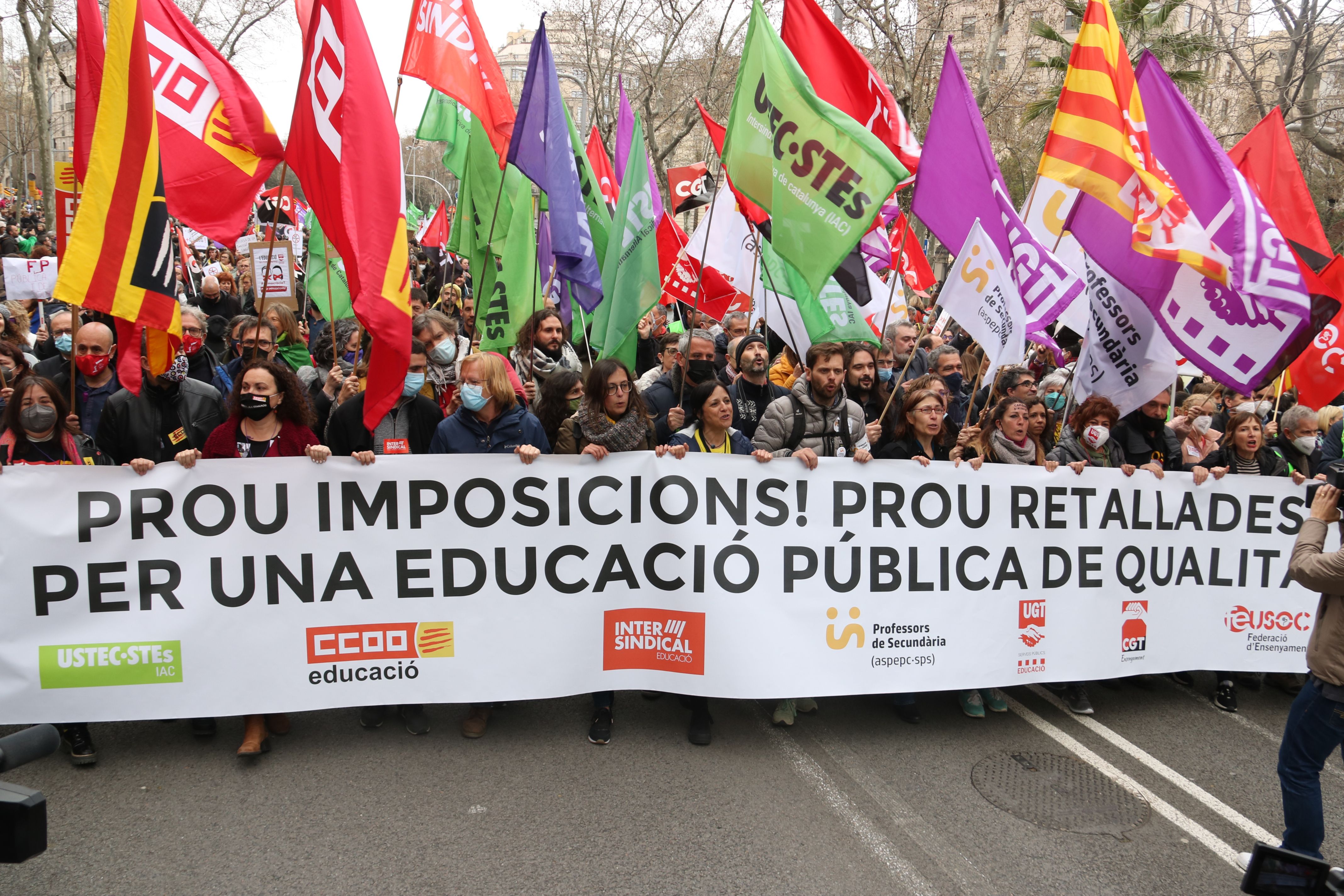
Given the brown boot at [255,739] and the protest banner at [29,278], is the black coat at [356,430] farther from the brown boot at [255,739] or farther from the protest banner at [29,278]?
the protest banner at [29,278]

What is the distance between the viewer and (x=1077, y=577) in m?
5.18

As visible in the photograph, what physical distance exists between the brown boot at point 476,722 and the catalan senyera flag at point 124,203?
2.25 metres

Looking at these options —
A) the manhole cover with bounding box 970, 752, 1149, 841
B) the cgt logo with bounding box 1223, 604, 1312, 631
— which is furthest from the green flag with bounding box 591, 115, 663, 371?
the cgt logo with bounding box 1223, 604, 1312, 631

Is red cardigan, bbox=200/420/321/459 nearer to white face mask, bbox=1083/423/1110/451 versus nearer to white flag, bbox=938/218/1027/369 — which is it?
white flag, bbox=938/218/1027/369

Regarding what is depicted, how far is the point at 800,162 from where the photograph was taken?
5.24m

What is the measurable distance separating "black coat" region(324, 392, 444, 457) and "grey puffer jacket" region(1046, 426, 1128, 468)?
11.2 ft

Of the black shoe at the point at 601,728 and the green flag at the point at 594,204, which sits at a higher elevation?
the green flag at the point at 594,204

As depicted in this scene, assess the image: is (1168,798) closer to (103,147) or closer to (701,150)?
(103,147)

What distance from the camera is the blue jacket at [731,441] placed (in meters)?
Answer: 5.16

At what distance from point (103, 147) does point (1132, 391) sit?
549 centimetres

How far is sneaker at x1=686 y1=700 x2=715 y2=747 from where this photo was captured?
4680 mm

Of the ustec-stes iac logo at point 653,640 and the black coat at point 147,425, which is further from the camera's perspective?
the black coat at point 147,425

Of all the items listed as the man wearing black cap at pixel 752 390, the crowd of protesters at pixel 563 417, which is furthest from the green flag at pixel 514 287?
the man wearing black cap at pixel 752 390

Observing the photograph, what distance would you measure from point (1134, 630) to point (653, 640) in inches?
102
